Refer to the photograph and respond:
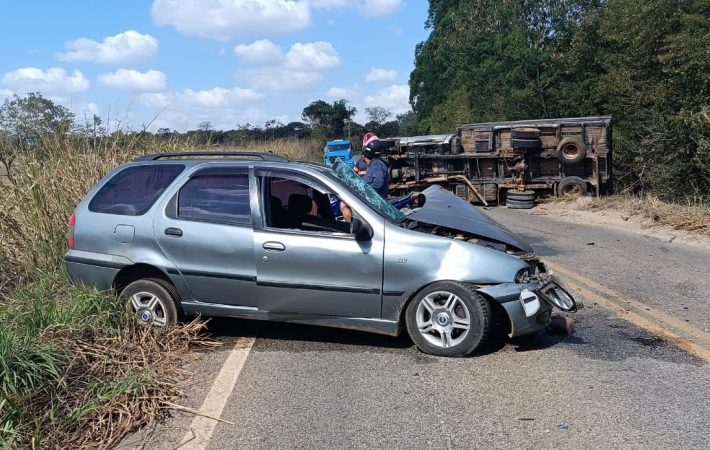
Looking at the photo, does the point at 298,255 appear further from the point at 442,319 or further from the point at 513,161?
the point at 513,161

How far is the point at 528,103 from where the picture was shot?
36.7 m

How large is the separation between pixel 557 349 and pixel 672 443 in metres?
1.84

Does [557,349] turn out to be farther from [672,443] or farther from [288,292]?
[288,292]

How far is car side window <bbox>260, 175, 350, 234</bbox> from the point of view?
5.86m

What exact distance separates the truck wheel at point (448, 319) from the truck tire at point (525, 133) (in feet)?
53.5

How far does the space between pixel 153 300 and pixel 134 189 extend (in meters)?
1.07

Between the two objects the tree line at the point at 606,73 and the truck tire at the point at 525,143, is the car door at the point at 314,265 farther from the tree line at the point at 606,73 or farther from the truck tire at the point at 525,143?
the truck tire at the point at 525,143

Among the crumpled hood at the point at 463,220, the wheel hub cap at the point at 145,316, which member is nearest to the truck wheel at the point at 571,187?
the crumpled hood at the point at 463,220

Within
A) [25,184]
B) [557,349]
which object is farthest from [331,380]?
[25,184]

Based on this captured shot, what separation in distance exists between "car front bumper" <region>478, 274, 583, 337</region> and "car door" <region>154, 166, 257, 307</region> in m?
2.02

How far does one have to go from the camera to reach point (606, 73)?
93.6 ft

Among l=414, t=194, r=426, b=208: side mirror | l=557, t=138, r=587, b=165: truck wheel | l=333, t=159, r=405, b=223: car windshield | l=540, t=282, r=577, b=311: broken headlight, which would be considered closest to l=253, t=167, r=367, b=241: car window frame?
l=333, t=159, r=405, b=223: car windshield

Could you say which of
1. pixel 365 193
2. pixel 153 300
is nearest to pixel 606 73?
pixel 365 193

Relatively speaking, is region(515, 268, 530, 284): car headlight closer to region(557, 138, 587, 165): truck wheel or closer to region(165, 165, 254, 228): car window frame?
region(165, 165, 254, 228): car window frame
